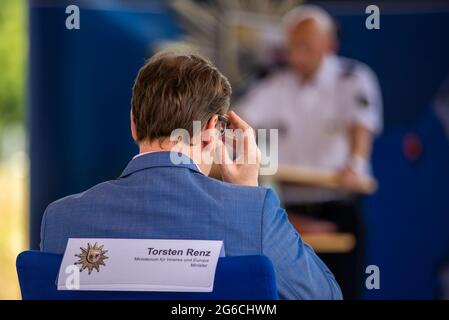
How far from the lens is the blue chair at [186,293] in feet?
4.74

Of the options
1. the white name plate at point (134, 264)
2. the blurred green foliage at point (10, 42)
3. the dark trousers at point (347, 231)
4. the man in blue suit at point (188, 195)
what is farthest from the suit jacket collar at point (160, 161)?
the blurred green foliage at point (10, 42)

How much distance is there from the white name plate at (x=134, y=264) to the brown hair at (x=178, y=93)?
263 mm

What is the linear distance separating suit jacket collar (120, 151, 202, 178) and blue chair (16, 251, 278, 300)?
0.24 meters

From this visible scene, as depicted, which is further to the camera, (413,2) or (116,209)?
(413,2)

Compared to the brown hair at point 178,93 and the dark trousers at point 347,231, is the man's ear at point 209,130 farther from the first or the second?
the dark trousers at point 347,231

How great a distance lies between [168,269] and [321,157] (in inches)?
109

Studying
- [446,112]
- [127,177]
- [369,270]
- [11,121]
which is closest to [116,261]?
[127,177]

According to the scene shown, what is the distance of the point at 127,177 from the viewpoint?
5.41 ft

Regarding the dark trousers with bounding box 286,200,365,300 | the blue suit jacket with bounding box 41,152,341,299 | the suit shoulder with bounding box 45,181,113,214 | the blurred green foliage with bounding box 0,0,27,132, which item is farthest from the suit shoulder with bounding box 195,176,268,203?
the blurred green foliage with bounding box 0,0,27,132

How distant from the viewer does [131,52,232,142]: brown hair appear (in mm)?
1640

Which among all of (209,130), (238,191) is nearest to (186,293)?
(238,191)

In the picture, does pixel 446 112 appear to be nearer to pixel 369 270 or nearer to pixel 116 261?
pixel 369 270

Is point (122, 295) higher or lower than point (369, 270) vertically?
higher
